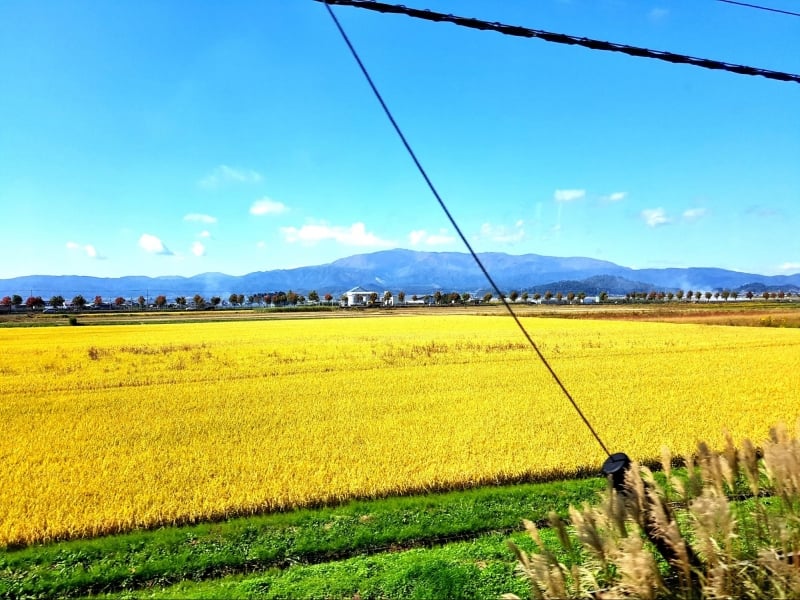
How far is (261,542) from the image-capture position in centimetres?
673

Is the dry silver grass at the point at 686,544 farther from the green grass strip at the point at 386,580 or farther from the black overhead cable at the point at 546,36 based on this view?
the black overhead cable at the point at 546,36

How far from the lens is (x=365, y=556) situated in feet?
21.1

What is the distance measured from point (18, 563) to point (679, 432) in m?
13.1

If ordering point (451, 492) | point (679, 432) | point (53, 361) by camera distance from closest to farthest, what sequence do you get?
point (451, 492) → point (679, 432) → point (53, 361)

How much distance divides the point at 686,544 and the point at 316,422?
10519 mm

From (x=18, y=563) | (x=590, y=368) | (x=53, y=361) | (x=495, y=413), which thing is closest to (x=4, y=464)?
(x=18, y=563)

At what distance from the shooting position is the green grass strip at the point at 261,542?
5969 millimetres

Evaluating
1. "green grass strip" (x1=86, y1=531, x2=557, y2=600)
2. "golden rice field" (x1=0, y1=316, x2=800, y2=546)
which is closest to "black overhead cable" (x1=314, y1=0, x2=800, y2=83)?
"green grass strip" (x1=86, y1=531, x2=557, y2=600)

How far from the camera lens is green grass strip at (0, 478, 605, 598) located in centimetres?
597

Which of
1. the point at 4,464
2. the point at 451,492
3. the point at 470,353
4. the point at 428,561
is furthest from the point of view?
the point at 470,353

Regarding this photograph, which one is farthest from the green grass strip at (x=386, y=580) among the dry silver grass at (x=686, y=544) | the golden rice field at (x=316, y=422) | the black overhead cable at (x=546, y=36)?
the black overhead cable at (x=546, y=36)

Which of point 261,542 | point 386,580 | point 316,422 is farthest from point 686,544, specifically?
point 316,422

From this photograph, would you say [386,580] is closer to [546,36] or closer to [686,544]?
[686,544]

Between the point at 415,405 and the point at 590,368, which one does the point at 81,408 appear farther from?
the point at 590,368
